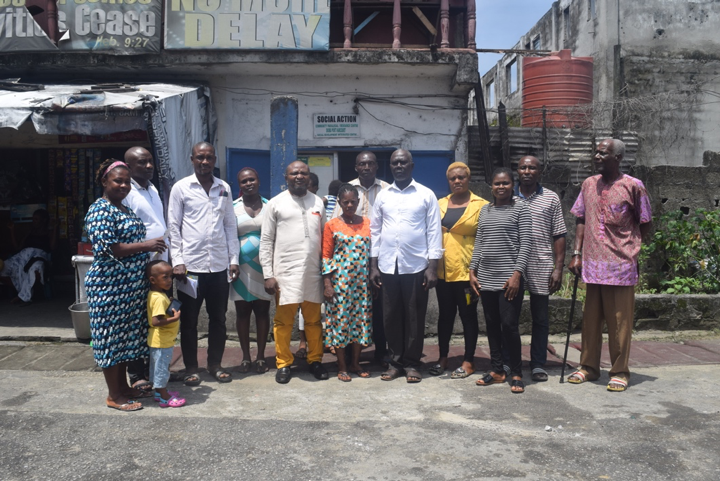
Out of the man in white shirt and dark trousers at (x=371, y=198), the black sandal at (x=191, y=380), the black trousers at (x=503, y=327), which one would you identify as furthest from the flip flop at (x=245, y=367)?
the black trousers at (x=503, y=327)

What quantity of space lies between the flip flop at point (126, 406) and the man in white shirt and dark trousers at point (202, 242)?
598 mm

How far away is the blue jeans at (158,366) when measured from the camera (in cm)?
399

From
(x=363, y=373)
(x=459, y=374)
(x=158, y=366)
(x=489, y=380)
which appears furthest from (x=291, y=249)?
(x=489, y=380)

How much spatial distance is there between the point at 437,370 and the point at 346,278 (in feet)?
3.43

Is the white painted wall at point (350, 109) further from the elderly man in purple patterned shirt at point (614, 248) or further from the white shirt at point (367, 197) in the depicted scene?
the elderly man in purple patterned shirt at point (614, 248)

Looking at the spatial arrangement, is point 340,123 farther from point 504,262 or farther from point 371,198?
point 504,262

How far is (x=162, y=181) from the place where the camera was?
23.1ft

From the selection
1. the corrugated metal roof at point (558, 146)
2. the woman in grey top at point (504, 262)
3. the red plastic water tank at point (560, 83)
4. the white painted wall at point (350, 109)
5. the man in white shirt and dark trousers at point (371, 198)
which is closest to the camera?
the woman in grey top at point (504, 262)

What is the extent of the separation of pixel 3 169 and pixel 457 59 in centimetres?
658

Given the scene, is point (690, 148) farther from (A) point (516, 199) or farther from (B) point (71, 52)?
(B) point (71, 52)

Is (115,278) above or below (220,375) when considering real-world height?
above

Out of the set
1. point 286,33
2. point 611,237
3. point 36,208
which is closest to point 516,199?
point 611,237

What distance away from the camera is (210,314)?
15.4 ft

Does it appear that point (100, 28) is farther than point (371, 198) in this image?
Yes
